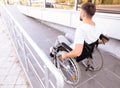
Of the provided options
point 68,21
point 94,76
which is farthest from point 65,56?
point 68,21

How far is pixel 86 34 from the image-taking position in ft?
4.31

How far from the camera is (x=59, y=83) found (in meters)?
0.60

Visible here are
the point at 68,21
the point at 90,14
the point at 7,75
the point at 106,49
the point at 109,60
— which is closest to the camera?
the point at 90,14

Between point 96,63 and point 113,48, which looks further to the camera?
point 113,48

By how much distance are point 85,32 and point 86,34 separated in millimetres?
33

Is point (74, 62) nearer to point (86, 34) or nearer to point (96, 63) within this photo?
point (86, 34)

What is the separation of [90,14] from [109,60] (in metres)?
1.27

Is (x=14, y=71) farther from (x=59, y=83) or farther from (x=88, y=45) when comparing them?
(x=59, y=83)

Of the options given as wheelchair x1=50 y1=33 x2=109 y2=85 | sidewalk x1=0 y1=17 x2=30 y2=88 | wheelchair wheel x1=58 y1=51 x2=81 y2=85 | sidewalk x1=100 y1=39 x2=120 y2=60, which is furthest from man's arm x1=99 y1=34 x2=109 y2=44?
sidewalk x1=0 y1=17 x2=30 y2=88

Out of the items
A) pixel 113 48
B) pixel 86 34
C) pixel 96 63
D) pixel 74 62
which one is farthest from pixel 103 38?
pixel 113 48

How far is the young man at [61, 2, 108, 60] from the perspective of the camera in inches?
49.5

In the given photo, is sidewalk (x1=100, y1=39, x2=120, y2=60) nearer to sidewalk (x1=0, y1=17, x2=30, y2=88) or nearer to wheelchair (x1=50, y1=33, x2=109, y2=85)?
wheelchair (x1=50, y1=33, x2=109, y2=85)

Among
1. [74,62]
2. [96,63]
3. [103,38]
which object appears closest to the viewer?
[74,62]

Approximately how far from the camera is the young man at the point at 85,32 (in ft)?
4.12
